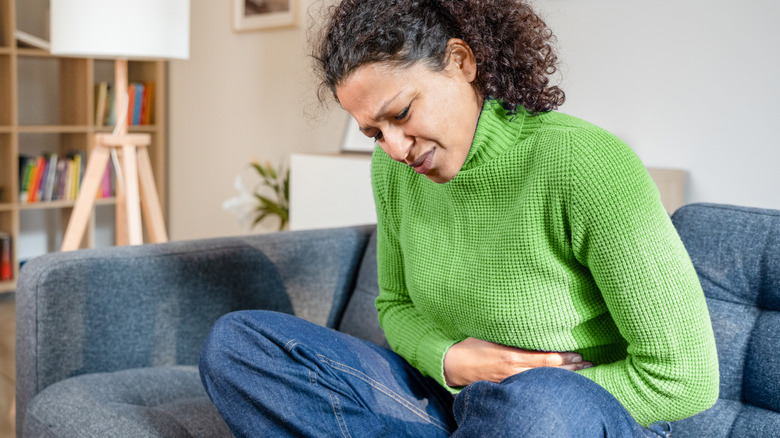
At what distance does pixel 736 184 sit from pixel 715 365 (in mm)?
1020

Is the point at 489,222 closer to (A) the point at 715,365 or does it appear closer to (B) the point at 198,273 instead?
(A) the point at 715,365

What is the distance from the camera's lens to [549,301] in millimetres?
1087

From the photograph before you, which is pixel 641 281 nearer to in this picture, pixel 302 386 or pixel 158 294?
pixel 302 386

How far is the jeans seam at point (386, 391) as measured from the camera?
1167 mm

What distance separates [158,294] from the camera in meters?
1.69

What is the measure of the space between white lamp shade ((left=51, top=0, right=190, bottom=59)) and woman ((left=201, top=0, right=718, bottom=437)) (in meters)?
1.19

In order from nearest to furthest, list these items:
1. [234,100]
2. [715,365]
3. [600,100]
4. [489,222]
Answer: [715,365] < [489,222] < [600,100] < [234,100]

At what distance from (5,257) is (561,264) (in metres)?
3.34

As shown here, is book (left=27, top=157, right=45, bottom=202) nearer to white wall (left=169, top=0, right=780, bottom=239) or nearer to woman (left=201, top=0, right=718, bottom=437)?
white wall (left=169, top=0, right=780, bottom=239)

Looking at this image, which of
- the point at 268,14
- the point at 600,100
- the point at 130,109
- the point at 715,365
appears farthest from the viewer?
the point at 130,109

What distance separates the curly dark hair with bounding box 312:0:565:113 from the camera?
3.45 feet

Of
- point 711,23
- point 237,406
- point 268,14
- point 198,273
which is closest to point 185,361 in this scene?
point 198,273

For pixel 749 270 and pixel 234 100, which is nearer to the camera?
pixel 749 270

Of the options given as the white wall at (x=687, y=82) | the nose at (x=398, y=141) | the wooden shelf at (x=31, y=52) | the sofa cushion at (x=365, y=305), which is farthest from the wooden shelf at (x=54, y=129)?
the nose at (x=398, y=141)
